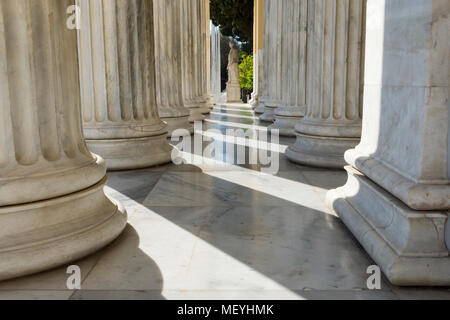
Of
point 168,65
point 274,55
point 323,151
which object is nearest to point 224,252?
point 323,151

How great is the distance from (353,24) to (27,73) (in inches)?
477

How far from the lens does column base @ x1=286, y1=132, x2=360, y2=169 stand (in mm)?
17609

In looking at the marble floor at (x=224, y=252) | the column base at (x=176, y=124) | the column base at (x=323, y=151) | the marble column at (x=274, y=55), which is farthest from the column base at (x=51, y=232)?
the marble column at (x=274, y=55)

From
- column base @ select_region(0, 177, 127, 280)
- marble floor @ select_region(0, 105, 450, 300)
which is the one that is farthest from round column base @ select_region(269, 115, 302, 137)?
column base @ select_region(0, 177, 127, 280)

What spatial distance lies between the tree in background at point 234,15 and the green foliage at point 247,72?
18.3ft

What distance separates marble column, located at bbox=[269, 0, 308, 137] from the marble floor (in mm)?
12482

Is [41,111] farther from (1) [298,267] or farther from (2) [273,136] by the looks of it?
(2) [273,136]

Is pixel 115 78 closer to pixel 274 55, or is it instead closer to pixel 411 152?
pixel 411 152

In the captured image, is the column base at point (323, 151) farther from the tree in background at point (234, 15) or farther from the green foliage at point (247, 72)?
the green foliage at point (247, 72)

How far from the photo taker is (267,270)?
335 inches

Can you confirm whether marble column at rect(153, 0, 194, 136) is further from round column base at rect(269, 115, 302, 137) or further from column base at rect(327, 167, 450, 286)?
column base at rect(327, 167, 450, 286)

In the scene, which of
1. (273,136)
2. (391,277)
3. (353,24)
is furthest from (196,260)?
(273,136)

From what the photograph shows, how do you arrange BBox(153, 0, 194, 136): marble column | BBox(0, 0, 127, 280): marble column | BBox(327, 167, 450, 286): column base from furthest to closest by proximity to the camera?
BBox(153, 0, 194, 136): marble column → BBox(0, 0, 127, 280): marble column → BBox(327, 167, 450, 286): column base

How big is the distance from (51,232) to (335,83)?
12.2m
